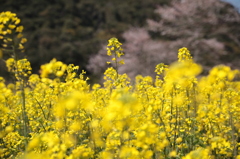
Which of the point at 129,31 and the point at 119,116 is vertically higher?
the point at 129,31

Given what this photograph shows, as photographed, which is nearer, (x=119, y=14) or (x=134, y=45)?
(x=134, y=45)

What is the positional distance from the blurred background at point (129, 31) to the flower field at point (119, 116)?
1134 centimetres

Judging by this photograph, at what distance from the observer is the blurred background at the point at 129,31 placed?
16547 millimetres

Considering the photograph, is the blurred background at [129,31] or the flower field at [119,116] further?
the blurred background at [129,31]

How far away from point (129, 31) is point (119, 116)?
16.5 meters

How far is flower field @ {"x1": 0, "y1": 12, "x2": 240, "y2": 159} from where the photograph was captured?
97.3 inches

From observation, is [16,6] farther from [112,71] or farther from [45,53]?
[112,71]

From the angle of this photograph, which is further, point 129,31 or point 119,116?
point 129,31

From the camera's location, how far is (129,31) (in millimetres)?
18750

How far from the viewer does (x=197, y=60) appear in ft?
53.0

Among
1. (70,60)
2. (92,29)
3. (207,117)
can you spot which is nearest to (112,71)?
(207,117)

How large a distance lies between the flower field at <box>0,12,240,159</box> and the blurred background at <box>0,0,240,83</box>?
11.3m

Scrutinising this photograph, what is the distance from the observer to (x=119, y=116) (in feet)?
8.89

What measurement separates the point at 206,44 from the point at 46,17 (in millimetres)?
15943
